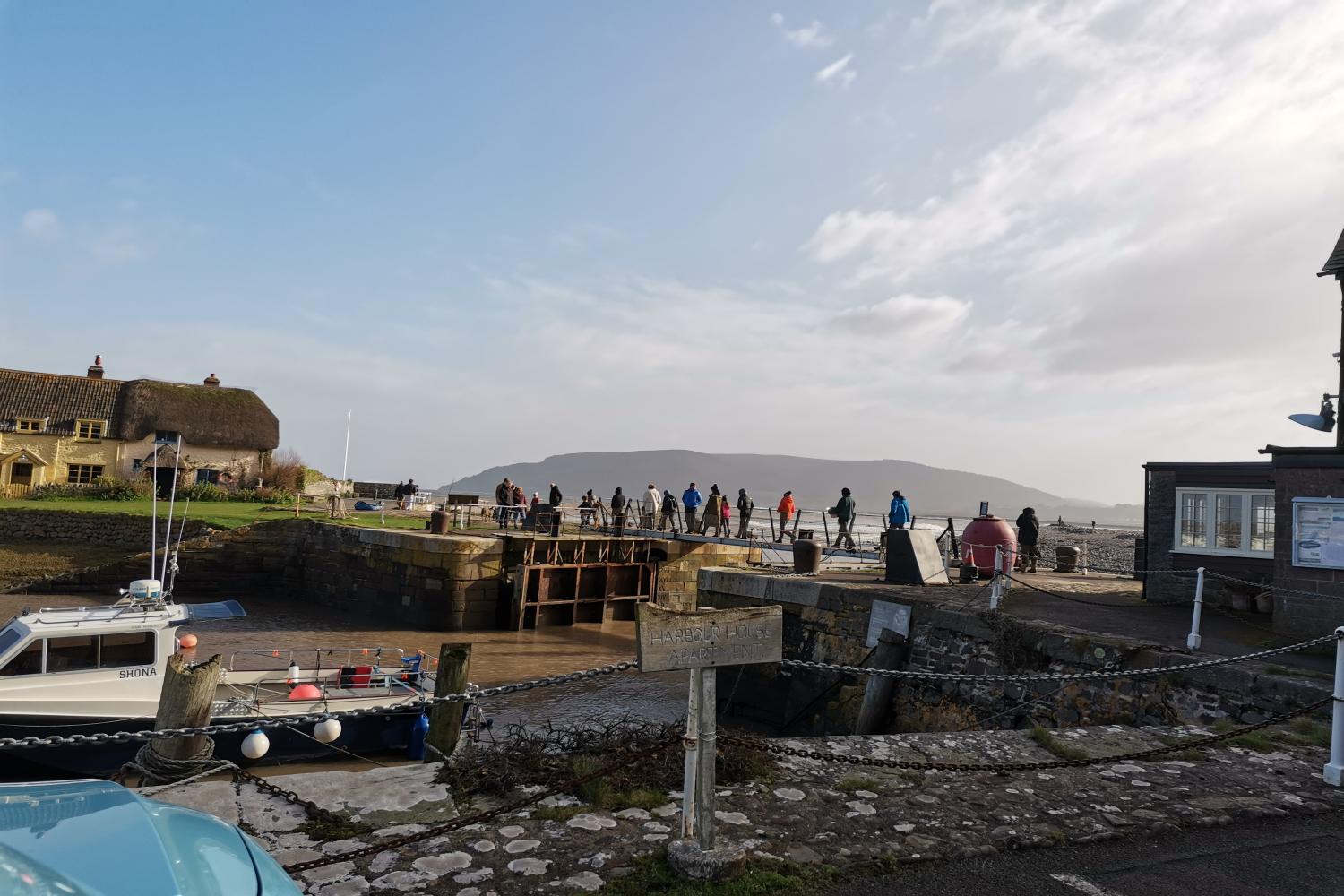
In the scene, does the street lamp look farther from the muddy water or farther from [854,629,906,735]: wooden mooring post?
the muddy water

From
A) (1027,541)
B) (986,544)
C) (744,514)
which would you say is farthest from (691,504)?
(986,544)

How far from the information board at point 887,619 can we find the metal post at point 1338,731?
6.82 meters

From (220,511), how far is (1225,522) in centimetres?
3467

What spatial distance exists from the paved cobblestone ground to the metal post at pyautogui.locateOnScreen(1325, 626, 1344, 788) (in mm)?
95

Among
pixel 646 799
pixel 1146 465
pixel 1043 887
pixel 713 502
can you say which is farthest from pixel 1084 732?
pixel 713 502

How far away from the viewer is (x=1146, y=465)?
15.6 meters

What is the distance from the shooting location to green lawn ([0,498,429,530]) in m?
30.7

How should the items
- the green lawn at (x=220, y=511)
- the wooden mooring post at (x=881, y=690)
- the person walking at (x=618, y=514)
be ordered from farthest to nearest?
the green lawn at (x=220, y=511) → the person walking at (x=618, y=514) → the wooden mooring post at (x=881, y=690)

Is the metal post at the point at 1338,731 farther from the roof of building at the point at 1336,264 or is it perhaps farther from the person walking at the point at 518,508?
the person walking at the point at 518,508

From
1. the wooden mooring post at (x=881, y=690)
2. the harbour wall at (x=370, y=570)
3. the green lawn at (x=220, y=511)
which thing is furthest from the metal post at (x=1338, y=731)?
the green lawn at (x=220, y=511)

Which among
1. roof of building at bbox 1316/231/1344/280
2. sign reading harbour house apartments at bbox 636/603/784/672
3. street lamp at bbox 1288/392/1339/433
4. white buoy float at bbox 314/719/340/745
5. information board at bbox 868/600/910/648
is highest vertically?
roof of building at bbox 1316/231/1344/280

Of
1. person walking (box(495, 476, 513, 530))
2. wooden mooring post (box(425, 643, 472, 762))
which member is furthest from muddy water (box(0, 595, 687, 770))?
person walking (box(495, 476, 513, 530))

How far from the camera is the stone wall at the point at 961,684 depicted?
8.33 metres

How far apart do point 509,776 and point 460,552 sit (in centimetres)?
2053
